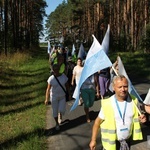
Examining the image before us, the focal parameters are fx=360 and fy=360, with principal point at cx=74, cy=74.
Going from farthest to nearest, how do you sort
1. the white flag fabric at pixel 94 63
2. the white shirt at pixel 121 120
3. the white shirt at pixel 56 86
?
the white shirt at pixel 56 86
the white flag fabric at pixel 94 63
the white shirt at pixel 121 120

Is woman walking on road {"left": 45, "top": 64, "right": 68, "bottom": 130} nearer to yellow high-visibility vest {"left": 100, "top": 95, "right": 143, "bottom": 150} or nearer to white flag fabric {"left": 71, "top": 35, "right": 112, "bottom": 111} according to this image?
white flag fabric {"left": 71, "top": 35, "right": 112, "bottom": 111}

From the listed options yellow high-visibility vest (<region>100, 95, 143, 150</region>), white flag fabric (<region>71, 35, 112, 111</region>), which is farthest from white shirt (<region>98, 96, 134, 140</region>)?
white flag fabric (<region>71, 35, 112, 111</region>)

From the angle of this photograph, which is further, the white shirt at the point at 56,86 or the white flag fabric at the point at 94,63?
the white shirt at the point at 56,86

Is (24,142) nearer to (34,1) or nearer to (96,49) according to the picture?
(96,49)

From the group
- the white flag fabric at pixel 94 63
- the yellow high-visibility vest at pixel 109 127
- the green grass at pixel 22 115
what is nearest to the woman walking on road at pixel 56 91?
the green grass at pixel 22 115

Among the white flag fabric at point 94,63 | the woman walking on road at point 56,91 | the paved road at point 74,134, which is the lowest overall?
the paved road at point 74,134

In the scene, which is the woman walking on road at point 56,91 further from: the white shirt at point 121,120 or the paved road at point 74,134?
the white shirt at point 121,120

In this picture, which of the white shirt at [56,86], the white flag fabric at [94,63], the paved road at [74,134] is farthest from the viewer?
the white shirt at [56,86]

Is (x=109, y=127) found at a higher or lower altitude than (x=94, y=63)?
lower

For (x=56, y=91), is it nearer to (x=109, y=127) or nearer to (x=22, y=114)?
(x=22, y=114)

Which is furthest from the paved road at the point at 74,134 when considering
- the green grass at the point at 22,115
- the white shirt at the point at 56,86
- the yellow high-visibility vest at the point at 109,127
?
the yellow high-visibility vest at the point at 109,127

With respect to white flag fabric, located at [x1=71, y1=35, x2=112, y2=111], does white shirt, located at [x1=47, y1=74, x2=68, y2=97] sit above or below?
below

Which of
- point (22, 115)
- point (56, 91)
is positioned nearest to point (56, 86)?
point (56, 91)

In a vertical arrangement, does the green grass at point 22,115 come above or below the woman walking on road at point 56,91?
below
